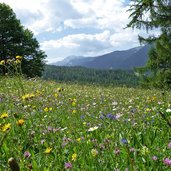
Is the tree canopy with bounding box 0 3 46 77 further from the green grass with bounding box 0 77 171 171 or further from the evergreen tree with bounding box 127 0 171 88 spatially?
the green grass with bounding box 0 77 171 171

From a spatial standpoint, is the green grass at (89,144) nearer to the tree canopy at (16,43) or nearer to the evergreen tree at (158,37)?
the evergreen tree at (158,37)

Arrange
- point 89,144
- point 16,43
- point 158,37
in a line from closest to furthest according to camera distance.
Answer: point 89,144 < point 158,37 < point 16,43

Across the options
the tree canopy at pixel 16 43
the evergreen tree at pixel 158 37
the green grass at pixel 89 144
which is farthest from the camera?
the tree canopy at pixel 16 43

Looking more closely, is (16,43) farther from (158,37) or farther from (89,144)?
(89,144)

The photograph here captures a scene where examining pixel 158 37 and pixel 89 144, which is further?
pixel 158 37

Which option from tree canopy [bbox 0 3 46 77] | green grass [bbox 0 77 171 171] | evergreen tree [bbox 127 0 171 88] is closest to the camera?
green grass [bbox 0 77 171 171]

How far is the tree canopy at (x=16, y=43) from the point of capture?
51531 millimetres

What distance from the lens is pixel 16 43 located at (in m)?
53.4

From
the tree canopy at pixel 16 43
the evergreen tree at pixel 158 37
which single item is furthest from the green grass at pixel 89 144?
the tree canopy at pixel 16 43

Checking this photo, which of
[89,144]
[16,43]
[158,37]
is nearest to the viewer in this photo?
[89,144]

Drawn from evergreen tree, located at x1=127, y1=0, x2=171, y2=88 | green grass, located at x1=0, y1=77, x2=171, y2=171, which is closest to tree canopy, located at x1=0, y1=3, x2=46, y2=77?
evergreen tree, located at x1=127, y1=0, x2=171, y2=88

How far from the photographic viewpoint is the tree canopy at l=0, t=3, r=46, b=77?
51531 mm

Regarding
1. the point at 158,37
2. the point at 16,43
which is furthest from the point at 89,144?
the point at 16,43

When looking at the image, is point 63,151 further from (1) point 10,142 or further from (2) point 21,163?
(1) point 10,142
